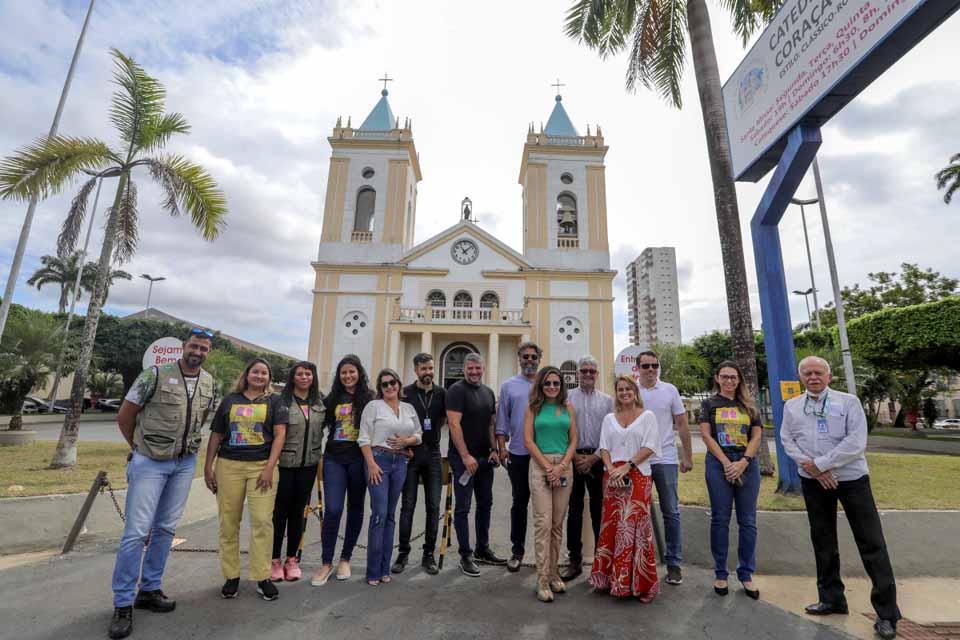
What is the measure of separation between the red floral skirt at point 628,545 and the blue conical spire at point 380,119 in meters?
24.8

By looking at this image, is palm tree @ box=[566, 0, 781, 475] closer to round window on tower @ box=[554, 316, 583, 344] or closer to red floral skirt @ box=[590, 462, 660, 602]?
red floral skirt @ box=[590, 462, 660, 602]

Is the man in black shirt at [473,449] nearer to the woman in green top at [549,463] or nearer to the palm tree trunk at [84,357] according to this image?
the woman in green top at [549,463]

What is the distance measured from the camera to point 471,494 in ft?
13.4

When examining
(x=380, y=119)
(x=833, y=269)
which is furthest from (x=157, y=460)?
(x=380, y=119)

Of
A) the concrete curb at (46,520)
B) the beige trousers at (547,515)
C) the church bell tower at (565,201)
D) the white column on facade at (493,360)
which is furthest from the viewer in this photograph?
the church bell tower at (565,201)

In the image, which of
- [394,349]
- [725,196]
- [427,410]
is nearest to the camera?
[427,410]

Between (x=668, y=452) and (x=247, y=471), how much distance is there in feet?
11.0

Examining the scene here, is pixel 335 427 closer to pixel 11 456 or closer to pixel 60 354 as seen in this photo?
pixel 11 456

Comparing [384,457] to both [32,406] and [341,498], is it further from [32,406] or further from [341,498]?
[32,406]

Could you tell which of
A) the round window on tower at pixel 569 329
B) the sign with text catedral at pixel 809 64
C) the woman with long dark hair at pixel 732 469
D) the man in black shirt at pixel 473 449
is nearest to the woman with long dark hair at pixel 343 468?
the man in black shirt at pixel 473 449

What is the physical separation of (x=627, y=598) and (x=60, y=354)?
1833cm

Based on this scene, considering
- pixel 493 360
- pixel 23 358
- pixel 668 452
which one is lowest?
pixel 668 452

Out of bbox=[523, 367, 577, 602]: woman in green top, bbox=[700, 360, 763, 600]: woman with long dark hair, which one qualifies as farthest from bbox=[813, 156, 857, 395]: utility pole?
bbox=[523, 367, 577, 602]: woman in green top

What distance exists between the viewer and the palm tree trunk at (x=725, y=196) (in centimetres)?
711
